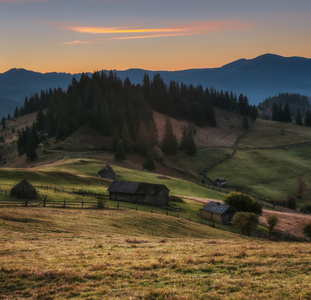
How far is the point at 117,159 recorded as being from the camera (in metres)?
112

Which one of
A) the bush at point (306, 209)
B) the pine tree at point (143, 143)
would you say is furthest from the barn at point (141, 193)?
the pine tree at point (143, 143)

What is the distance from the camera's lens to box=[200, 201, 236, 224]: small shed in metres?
59.4

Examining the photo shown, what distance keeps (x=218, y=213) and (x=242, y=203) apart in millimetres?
6791

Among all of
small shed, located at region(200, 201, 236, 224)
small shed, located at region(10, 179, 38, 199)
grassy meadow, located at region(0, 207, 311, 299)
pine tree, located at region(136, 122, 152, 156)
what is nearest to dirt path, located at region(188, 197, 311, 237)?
small shed, located at region(200, 201, 236, 224)

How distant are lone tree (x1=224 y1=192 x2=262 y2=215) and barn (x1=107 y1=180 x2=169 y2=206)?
12454 millimetres

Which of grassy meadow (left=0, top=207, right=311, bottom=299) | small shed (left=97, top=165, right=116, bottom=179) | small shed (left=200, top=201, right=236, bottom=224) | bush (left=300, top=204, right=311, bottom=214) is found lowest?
bush (left=300, top=204, right=311, bottom=214)

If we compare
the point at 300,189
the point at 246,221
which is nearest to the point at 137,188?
the point at 246,221

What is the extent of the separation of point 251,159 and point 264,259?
410 feet

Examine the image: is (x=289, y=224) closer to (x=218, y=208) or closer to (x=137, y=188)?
(x=218, y=208)

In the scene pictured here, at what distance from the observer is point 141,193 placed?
64500mm

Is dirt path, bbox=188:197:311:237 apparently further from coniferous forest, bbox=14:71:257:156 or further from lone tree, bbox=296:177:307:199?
coniferous forest, bbox=14:71:257:156

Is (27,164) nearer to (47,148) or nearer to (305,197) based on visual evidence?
(47,148)

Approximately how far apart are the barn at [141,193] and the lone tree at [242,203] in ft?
40.9

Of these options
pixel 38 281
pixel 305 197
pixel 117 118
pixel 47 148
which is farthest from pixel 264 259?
pixel 117 118
